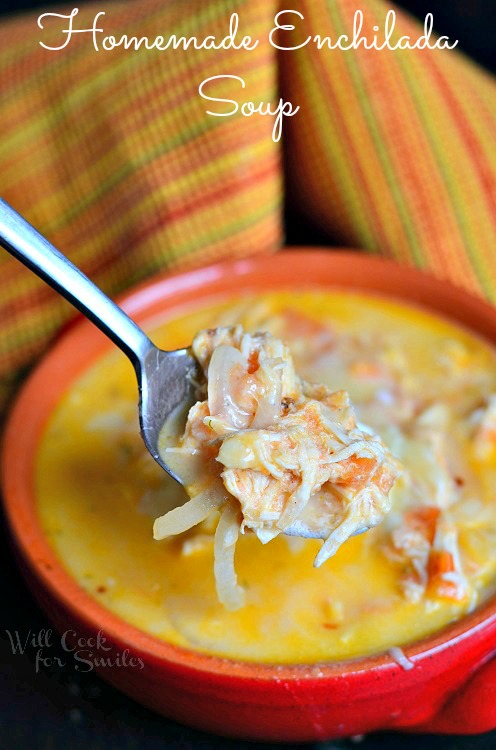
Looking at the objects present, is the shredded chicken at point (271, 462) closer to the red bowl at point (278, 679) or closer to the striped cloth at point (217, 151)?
the red bowl at point (278, 679)

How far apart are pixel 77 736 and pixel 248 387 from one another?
594 mm

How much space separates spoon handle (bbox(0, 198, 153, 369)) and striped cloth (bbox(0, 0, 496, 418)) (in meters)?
0.61

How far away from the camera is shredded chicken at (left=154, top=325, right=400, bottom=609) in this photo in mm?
1136

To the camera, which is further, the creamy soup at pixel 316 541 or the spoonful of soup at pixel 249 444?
the creamy soup at pixel 316 541

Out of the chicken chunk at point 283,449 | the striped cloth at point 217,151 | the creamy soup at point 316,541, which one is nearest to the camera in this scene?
the chicken chunk at point 283,449

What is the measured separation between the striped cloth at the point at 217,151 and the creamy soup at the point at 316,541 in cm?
27

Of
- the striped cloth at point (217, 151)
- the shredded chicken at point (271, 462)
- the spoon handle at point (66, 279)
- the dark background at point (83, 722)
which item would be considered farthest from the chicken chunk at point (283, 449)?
the striped cloth at point (217, 151)

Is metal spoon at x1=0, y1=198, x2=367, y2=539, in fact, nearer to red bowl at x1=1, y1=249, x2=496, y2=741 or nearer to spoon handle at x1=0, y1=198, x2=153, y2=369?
spoon handle at x1=0, y1=198, x2=153, y2=369

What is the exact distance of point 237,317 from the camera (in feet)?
5.92

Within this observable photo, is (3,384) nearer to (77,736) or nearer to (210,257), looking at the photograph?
(210,257)

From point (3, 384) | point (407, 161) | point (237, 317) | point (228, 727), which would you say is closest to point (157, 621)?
point (228, 727)

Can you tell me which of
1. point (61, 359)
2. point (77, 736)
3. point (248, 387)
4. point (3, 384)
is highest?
point (248, 387)

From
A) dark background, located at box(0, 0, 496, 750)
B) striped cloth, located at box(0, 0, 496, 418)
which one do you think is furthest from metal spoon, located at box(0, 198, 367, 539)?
striped cloth, located at box(0, 0, 496, 418)

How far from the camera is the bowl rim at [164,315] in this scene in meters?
1.16
